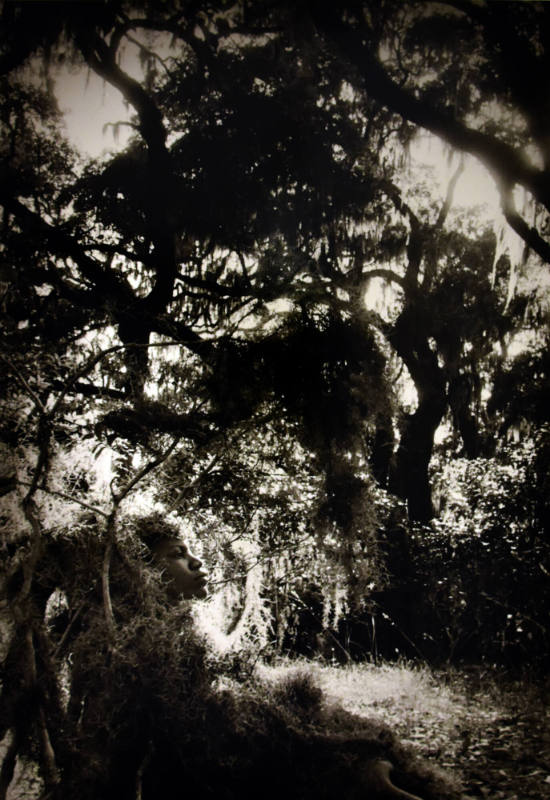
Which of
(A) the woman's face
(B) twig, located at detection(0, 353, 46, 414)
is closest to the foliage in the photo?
(A) the woman's face

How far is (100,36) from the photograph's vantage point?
190 inches

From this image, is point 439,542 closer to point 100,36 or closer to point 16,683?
point 16,683

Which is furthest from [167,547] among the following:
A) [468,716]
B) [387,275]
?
[387,275]

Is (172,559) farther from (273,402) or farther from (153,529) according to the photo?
(273,402)

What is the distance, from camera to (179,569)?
3.54m

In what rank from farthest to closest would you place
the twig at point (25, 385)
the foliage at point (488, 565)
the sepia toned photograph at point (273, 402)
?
the foliage at point (488, 565)
the twig at point (25, 385)
the sepia toned photograph at point (273, 402)

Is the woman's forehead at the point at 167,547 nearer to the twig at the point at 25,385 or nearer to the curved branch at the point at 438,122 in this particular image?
the twig at the point at 25,385

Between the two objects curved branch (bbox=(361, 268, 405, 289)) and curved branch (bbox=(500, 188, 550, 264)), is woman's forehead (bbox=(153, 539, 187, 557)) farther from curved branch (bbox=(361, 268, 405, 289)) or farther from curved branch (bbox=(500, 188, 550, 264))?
curved branch (bbox=(500, 188, 550, 264))

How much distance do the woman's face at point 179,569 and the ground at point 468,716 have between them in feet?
2.63

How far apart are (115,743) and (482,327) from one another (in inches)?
239

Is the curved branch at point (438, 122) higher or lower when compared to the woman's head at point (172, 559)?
higher

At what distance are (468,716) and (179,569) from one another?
2.66 meters

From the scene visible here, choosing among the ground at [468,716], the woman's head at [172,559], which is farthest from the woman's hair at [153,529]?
the ground at [468,716]

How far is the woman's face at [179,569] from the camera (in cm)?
348
